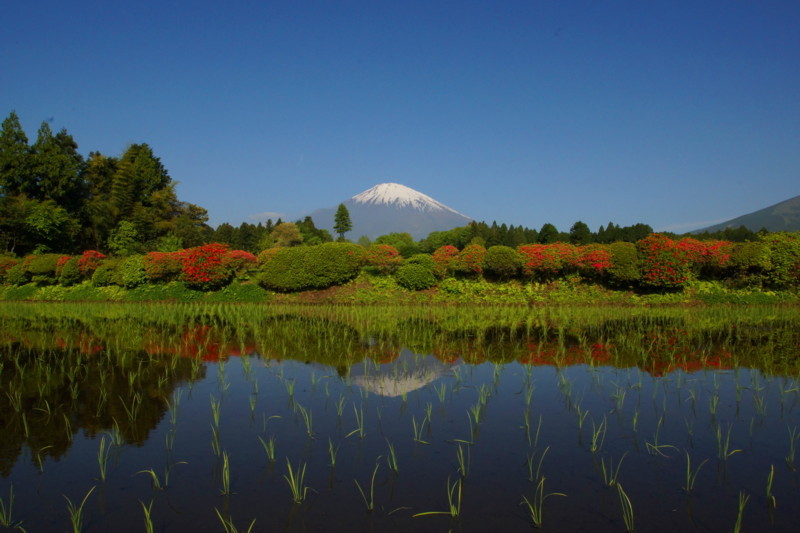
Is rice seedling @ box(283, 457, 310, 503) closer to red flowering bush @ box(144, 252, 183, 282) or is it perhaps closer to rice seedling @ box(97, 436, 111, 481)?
rice seedling @ box(97, 436, 111, 481)

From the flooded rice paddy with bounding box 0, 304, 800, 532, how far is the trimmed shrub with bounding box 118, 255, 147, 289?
13538 millimetres

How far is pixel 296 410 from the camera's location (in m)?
6.20

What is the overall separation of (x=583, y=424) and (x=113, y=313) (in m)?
18.0

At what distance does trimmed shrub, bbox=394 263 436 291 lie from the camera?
→ 2130 centimetres

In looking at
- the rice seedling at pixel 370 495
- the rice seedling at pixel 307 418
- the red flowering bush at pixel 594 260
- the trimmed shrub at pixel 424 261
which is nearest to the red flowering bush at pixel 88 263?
the trimmed shrub at pixel 424 261

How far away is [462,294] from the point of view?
20891 mm

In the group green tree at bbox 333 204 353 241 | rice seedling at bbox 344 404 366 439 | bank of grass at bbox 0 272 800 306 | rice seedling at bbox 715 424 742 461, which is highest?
green tree at bbox 333 204 353 241

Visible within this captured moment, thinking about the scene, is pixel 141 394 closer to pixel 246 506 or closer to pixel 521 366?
pixel 246 506

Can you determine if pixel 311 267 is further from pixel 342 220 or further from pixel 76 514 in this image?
pixel 342 220

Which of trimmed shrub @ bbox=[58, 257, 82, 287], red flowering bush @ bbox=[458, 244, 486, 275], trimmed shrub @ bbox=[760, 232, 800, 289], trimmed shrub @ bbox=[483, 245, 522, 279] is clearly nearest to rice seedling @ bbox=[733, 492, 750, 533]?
trimmed shrub @ bbox=[483, 245, 522, 279]

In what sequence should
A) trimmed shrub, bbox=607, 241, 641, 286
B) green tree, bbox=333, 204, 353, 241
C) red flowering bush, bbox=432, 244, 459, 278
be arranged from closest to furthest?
trimmed shrub, bbox=607, 241, 641, 286
red flowering bush, bbox=432, 244, 459, 278
green tree, bbox=333, 204, 353, 241

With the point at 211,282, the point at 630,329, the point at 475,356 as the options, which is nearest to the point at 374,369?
the point at 475,356

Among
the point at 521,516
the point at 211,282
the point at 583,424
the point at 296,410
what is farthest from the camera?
the point at 211,282

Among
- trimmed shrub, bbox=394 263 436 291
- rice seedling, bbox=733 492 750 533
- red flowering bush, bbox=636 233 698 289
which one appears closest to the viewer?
rice seedling, bbox=733 492 750 533
